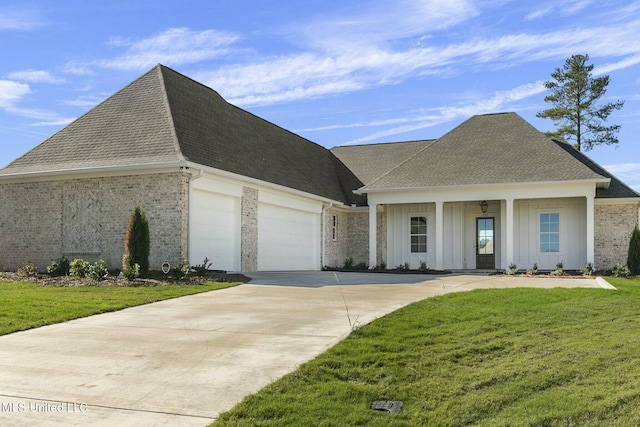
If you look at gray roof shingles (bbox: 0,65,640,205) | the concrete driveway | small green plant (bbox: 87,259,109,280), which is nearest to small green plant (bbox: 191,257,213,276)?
small green plant (bbox: 87,259,109,280)

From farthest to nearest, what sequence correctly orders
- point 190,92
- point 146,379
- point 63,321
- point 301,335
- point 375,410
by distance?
point 190,92, point 63,321, point 301,335, point 146,379, point 375,410

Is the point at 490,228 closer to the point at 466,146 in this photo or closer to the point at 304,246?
the point at 466,146

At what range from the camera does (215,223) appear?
1906 cm

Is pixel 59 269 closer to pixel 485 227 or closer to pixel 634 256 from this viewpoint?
pixel 485 227

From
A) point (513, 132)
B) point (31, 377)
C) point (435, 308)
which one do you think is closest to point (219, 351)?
point (31, 377)

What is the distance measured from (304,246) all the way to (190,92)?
289 inches

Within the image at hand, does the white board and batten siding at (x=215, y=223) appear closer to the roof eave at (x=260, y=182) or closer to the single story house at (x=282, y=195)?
the single story house at (x=282, y=195)

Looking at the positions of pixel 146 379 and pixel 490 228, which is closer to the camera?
pixel 146 379

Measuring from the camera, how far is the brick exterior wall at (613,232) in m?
23.8

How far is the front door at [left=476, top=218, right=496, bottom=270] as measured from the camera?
25688 mm

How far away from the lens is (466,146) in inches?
1037

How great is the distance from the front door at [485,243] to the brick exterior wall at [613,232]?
3.89m

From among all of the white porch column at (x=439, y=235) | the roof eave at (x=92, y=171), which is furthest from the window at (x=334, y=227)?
the roof eave at (x=92, y=171)

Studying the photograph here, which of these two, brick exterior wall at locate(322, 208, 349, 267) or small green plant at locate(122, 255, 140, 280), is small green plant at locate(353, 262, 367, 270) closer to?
brick exterior wall at locate(322, 208, 349, 267)
